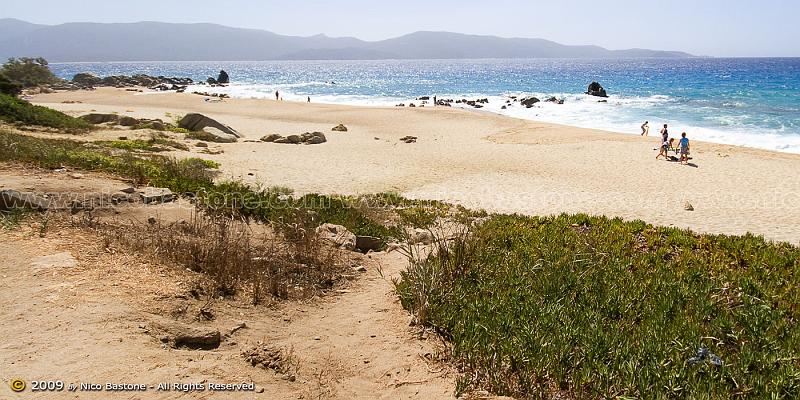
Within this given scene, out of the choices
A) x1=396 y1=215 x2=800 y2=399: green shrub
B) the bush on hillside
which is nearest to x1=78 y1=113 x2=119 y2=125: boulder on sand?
x1=396 y1=215 x2=800 y2=399: green shrub

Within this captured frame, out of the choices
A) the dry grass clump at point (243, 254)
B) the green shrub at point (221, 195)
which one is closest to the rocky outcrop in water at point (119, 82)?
the green shrub at point (221, 195)

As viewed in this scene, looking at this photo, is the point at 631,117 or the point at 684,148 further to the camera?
the point at 631,117

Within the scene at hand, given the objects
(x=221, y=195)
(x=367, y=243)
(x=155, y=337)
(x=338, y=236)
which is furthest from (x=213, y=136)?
(x=155, y=337)

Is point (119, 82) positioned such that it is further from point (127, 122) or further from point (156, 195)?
point (156, 195)

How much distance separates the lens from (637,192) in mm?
17781

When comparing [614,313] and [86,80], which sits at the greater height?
[86,80]

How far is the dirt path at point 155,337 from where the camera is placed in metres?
4.10

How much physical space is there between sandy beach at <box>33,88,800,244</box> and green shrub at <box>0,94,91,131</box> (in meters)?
1.56

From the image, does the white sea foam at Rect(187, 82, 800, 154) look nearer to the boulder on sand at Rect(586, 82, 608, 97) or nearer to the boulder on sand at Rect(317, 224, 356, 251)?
the boulder on sand at Rect(586, 82, 608, 97)

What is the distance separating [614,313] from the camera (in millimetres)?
5773

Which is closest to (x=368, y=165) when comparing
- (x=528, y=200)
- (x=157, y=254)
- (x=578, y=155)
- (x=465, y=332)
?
(x=528, y=200)

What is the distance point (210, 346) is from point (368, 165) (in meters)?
17.8

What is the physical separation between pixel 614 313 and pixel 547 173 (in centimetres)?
1618

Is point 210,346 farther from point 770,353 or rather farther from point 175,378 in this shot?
point 770,353
